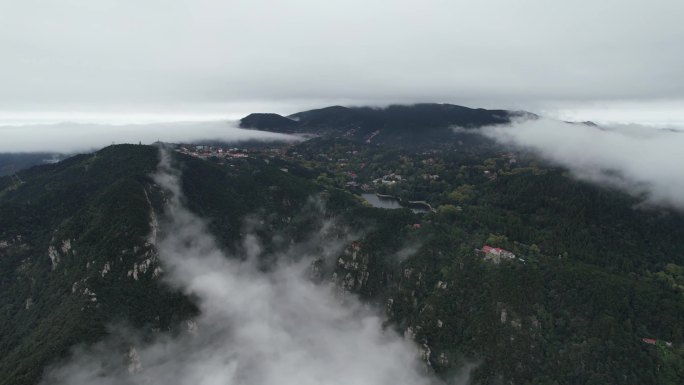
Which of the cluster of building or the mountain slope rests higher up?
the mountain slope

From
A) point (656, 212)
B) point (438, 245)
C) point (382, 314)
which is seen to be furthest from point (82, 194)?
point (656, 212)

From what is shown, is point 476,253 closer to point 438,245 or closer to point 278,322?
point 438,245

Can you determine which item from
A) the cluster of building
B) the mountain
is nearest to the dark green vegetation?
the mountain

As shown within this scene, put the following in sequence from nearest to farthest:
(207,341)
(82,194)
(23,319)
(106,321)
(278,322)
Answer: (106,321) < (23,319) < (207,341) < (278,322) < (82,194)

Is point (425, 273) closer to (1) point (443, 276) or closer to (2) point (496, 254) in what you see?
(1) point (443, 276)

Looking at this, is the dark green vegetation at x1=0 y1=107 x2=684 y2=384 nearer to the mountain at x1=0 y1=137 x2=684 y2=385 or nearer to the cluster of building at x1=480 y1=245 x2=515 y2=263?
the mountain at x1=0 y1=137 x2=684 y2=385
